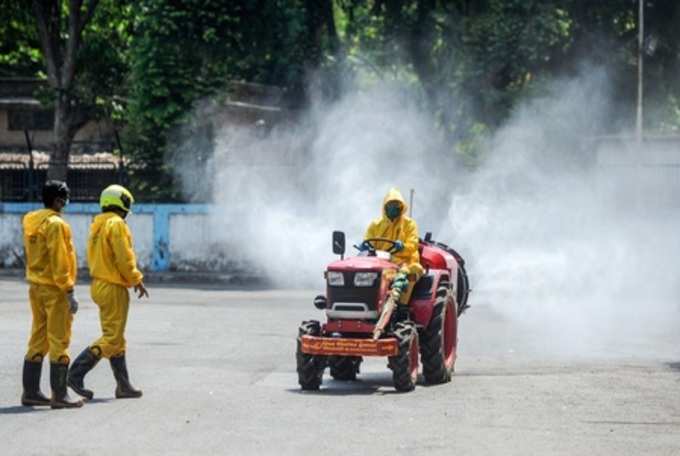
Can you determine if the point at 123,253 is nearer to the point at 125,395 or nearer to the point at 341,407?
the point at 125,395

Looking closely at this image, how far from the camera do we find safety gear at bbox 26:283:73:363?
11953 millimetres

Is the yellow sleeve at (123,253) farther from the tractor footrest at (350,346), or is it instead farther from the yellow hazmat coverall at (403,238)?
the yellow hazmat coverall at (403,238)

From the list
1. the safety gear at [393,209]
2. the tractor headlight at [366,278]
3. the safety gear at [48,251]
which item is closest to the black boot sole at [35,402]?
the safety gear at [48,251]

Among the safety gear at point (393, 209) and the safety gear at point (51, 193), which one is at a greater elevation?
the safety gear at point (51, 193)

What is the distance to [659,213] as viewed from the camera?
33.8 m

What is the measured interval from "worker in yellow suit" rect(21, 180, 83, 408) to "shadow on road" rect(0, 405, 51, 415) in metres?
0.09

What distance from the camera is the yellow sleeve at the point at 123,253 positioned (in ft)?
40.5

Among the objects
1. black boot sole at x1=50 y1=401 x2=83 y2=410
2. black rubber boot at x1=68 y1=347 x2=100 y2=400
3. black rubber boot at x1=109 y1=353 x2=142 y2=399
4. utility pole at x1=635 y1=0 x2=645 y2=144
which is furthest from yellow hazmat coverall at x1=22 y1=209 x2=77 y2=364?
utility pole at x1=635 y1=0 x2=645 y2=144

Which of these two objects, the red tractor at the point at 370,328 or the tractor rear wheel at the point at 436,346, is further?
the tractor rear wheel at the point at 436,346

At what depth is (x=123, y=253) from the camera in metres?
12.4

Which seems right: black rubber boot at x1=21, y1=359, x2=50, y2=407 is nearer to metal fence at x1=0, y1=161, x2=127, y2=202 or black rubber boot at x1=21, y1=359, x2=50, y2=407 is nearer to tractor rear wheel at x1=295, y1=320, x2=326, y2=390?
tractor rear wheel at x1=295, y1=320, x2=326, y2=390

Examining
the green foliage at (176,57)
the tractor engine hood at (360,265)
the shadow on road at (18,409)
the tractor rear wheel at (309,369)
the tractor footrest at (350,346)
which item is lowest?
the shadow on road at (18,409)

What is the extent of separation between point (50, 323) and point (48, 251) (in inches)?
22.9

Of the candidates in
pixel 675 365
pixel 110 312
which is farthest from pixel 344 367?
pixel 675 365
